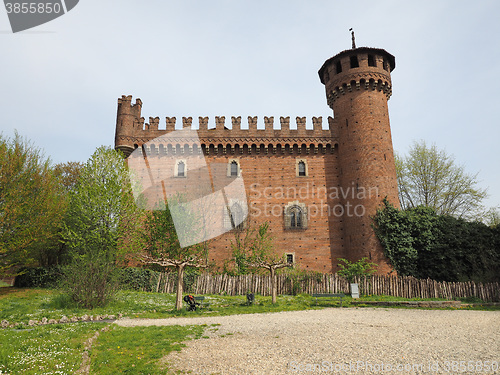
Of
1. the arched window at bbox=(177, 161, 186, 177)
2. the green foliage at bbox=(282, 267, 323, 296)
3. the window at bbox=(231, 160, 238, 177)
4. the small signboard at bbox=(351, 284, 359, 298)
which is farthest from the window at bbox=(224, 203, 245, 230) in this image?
the small signboard at bbox=(351, 284, 359, 298)

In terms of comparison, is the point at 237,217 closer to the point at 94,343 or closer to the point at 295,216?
the point at 295,216

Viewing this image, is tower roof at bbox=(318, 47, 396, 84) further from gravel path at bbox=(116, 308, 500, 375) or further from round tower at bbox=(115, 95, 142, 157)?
gravel path at bbox=(116, 308, 500, 375)

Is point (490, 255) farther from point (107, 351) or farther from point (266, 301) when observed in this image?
point (107, 351)

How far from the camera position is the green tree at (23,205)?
18016 mm

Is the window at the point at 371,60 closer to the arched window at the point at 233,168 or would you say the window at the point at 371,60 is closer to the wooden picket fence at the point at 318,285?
the arched window at the point at 233,168

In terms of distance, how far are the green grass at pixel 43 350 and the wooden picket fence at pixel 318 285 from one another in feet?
36.6

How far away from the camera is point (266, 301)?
Answer: 16047 mm

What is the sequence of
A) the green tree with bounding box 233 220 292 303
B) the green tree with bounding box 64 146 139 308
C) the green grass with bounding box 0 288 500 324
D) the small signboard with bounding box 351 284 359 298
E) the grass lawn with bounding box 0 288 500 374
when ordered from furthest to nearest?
the green tree with bounding box 233 220 292 303 < the green tree with bounding box 64 146 139 308 < the small signboard with bounding box 351 284 359 298 < the green grass with bounding box 0 288 500 324 < the grass lawn with bounding box 0 288 500 374

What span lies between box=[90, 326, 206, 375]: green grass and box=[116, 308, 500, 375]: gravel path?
383mm

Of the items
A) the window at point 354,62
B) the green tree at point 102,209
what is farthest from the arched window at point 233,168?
the window at point 354,62

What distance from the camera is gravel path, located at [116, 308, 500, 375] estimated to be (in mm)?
5648

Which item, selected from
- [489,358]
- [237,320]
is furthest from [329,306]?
[489,358]

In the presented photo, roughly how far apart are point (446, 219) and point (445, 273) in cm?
413

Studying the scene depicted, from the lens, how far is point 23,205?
18.8m
